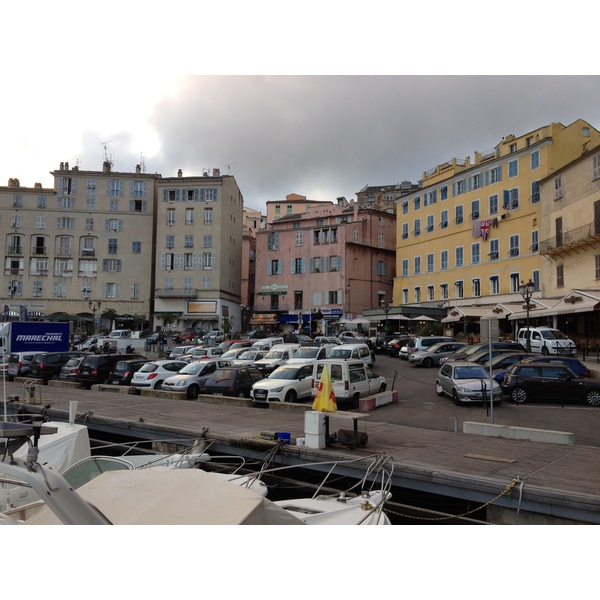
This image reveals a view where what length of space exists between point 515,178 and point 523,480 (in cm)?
4124

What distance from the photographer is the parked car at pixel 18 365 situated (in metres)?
27.6

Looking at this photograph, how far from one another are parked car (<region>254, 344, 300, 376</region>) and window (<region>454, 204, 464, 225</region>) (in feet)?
92.9

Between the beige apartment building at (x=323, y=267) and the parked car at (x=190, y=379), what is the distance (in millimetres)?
38155

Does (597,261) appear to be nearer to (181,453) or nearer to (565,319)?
(565,319)

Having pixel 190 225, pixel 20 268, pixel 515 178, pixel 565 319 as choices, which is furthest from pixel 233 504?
pixel 20 268

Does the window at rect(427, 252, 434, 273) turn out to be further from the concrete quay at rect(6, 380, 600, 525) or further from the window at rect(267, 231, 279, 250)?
the concrete quay at rect(6, 380, 600, 525)

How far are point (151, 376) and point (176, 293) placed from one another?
4398 cm

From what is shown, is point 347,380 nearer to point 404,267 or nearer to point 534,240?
→ point 534,240

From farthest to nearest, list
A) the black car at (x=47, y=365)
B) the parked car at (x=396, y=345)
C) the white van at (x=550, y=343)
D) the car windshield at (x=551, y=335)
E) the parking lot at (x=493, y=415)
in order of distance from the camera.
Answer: the parked car at (x=396, y=345)
the car windshield at (x=551, y=335)
the white van at (x=550, y=343)
the black car at (x=47, y=365)
the parking lot at (x=493, y=415)

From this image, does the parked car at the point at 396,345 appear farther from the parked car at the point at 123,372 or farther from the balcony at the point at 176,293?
the balcony at the point at 176,293

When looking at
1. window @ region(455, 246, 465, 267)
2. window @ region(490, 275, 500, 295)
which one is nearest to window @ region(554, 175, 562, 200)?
window @ region(490, 275, 500, 295)

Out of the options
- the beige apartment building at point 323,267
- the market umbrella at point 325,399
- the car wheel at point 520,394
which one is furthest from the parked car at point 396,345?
the market umbrella at point 325,399

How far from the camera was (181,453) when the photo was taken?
485 inches

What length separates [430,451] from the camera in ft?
37.0
